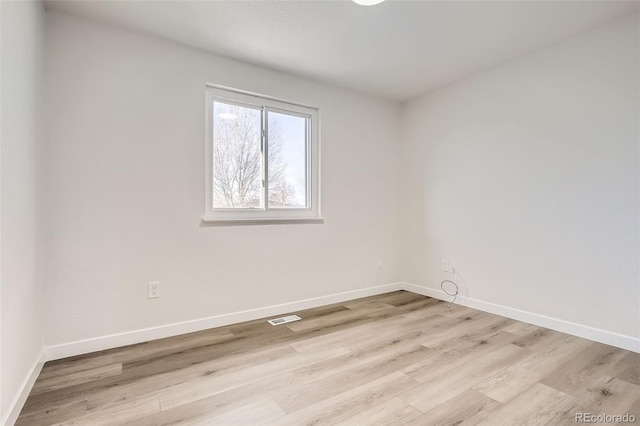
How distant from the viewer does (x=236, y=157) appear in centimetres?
289

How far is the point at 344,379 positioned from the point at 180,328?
1.45m

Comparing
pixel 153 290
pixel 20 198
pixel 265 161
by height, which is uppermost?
pixel 265 161

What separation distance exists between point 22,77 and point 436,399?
2.76 meters

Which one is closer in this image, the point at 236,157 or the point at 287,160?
the point at 236,157

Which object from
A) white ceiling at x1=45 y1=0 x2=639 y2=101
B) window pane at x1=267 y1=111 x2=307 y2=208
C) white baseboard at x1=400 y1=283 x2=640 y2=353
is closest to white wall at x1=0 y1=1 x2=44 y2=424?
white ceiling at x1=45 y1=0 x2=639 y2=101

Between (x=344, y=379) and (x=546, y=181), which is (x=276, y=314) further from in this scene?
(x=546, y=181)

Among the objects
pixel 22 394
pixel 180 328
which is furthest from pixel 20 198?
pixel 180 328

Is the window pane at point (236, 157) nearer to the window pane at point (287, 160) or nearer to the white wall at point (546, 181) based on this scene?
the window pane at point (287, 160)

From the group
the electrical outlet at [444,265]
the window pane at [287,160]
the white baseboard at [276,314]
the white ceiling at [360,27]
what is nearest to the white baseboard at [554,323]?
the white baseboard at [276,314]

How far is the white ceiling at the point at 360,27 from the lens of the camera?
81.8 inches

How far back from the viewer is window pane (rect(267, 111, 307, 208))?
10.1 feet

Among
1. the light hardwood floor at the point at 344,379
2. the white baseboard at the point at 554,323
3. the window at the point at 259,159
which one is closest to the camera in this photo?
the light hardwood floor at the point at 344,379

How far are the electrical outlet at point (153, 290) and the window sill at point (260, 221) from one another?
1.90 ft

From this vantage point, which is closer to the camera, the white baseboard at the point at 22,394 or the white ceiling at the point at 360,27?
the white baseboard at the point at 22,394
